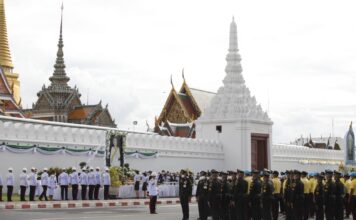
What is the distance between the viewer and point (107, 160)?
97.7 ft

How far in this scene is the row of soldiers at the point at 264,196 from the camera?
15.4 metres

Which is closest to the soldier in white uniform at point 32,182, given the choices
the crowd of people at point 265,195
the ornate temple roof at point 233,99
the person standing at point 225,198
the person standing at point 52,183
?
the person standing at point 52,183

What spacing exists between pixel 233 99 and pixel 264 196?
24.0m

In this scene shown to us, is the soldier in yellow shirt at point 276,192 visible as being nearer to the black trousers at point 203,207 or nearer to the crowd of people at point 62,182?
the black trousers at point 203,207

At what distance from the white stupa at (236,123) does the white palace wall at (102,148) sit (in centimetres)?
67

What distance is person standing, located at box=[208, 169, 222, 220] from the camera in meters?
16.9

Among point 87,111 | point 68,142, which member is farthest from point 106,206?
point 87,111

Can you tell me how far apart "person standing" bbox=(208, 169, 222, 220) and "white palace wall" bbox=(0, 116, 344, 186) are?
12605 millimetres

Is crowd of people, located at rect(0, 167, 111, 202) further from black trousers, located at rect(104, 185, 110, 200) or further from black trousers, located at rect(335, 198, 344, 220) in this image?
black trousers, located at rect(335, 198, 344, 220)

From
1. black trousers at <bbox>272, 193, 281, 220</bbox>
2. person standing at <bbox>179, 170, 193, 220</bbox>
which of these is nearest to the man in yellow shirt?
black trousers at <bbox>272, 193, 281, 220</bbox>

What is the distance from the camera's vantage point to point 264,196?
15.4 meters

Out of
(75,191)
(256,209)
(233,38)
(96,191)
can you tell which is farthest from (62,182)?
(233,38)

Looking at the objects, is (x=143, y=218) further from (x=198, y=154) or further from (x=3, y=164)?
(x=198, y=154)

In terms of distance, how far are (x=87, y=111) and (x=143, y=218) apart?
44506 mm
